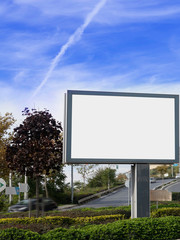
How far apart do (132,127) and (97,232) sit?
4.80 metres

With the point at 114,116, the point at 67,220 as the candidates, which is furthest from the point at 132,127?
the point at 67,220

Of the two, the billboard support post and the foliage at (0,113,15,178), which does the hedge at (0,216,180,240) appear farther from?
the foliage at (0,113,15,178)

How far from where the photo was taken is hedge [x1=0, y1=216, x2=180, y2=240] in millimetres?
10086

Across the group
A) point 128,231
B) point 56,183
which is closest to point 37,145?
point 128,231

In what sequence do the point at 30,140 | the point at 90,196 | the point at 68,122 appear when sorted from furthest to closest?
the point at 90,196, the point at 30,140, the point at 68,122

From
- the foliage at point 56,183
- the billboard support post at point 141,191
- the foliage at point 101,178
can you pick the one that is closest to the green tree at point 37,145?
the billboard support post at point 141,191

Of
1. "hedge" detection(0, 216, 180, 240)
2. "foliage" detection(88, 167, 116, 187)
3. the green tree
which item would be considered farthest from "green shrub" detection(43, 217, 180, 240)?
"foliage" detection(88, 167, 116, 187)

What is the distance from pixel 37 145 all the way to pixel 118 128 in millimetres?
4614

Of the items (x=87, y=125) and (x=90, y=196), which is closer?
(x=87, y=125)

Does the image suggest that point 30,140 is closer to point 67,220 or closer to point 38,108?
point 38,108

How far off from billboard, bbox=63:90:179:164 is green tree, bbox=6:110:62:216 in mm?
3333

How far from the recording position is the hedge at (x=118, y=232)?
1009 centimetres

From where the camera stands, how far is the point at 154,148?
14.6 metres

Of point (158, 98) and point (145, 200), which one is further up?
point (158, 98)
